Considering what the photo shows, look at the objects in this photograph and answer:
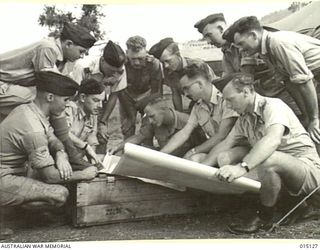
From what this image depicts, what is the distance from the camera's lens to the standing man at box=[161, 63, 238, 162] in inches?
156

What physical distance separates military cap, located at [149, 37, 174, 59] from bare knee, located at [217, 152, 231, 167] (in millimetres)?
796

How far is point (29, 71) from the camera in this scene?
3.88m

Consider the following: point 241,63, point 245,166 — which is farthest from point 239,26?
point 245,166

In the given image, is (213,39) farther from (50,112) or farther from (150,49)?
(50,112)

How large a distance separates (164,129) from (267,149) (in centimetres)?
70

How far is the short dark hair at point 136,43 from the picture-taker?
397cm

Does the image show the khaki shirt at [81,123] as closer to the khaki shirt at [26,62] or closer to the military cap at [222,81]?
the khaki shirt at [26,62]

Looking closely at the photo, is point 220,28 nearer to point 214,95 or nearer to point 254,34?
point 254,34

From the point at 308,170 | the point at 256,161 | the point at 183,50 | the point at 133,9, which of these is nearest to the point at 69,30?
the point at 133,9

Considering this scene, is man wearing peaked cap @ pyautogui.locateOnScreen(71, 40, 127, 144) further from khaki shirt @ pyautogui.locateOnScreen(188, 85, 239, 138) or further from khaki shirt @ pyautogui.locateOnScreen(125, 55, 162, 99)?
khaki shirt @ pyautogui.locateOnScreen(188, 85, 239, 138)

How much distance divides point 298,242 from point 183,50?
149 cm

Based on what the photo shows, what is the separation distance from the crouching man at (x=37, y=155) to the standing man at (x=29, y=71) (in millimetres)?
42

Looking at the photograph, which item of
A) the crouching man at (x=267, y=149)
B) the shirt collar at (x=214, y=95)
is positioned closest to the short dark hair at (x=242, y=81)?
the crouching man at (x=267, y=149)

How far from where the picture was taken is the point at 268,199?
3900mm
